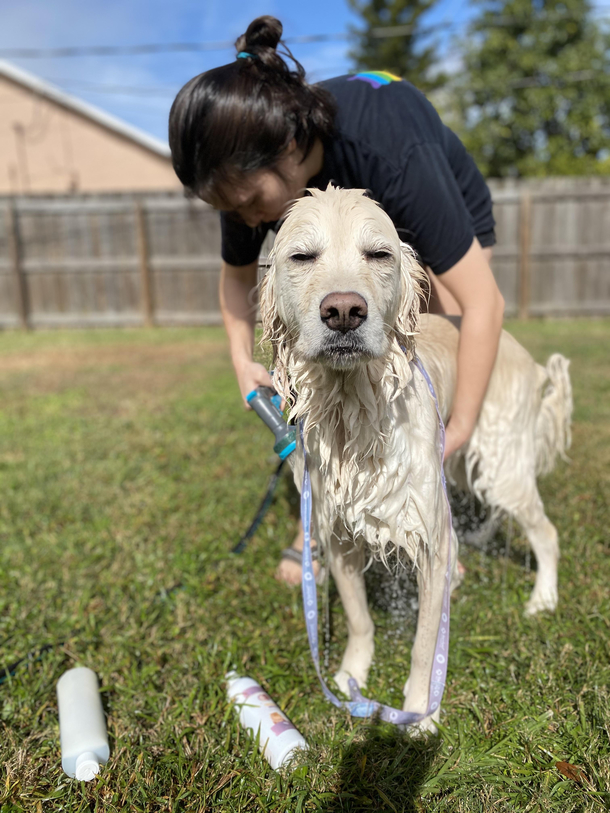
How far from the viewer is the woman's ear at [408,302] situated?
1.70 m

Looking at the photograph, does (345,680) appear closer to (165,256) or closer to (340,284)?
(340,284)

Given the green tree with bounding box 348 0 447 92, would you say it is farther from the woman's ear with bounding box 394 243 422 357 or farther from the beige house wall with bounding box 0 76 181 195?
the woman's ear with bounding box 394 243 422 357

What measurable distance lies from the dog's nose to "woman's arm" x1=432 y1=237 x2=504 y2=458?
815mm

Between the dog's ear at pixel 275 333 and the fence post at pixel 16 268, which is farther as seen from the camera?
the fence post at pixel 16 268

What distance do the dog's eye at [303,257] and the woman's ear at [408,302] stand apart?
27 cm

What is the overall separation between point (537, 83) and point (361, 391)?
29457 millimetres

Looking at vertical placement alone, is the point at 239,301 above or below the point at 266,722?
above

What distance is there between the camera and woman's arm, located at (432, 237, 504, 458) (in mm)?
2133

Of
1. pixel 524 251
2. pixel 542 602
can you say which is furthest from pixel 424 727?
pixel 524 251

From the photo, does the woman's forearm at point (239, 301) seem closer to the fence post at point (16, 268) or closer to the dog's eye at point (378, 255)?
the dog's eye at point (378, 255)

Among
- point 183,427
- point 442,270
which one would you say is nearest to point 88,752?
point 442,270

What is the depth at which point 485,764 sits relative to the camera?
69.6 inches

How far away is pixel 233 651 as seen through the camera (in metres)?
2.40

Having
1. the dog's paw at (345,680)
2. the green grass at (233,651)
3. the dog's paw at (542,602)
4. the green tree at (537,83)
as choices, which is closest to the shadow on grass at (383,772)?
the green grass at (233,651)
